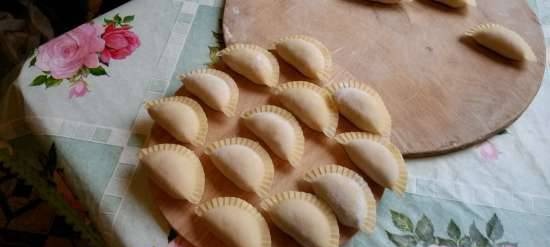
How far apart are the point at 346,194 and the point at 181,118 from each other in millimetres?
234

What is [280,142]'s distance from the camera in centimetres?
58

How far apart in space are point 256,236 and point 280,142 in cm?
13

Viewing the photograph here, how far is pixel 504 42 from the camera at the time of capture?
736 millimetres

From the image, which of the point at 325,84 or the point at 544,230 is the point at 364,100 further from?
the point at 544,230

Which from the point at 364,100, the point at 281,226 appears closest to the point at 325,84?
the point at 364,100

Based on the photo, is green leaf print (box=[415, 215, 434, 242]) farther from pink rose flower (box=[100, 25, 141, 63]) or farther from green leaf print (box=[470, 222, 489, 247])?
pink rose flower (box=[100, 25, 141, 63])

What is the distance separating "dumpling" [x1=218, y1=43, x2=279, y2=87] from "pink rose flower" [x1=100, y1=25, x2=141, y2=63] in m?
0.15

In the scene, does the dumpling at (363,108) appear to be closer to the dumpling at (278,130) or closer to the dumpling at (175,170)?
the dumpling at (278,130)

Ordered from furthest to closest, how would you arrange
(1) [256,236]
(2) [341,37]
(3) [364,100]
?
(2) [341,37]
(3) [364,100]
(1) [256,236]

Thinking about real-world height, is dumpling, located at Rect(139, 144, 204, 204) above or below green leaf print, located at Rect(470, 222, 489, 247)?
above

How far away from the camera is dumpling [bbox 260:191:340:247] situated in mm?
515

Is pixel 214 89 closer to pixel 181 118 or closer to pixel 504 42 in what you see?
pixel 181 118

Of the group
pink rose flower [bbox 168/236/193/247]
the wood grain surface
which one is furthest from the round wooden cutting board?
pink rose flower [bbox 168/236/193/247]

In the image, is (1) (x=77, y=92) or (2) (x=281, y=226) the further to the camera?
(1) (x=77, y=92)
